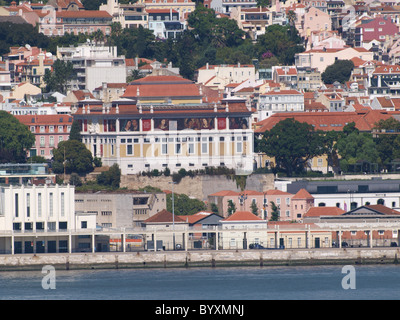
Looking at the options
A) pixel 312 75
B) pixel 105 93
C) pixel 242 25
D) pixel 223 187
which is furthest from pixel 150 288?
pixel 242 25

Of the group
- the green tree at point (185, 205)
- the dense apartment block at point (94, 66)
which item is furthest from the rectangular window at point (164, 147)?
the dense apartment block at point (94, 66)

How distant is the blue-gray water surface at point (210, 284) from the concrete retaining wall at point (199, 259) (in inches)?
44.7

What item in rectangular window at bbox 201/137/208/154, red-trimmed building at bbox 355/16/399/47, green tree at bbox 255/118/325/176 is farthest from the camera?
red-trimmed building at bbox 355/16/399/47

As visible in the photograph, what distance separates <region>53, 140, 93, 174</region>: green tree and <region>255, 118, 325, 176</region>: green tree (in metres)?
11.3

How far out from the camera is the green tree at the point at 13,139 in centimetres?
11256

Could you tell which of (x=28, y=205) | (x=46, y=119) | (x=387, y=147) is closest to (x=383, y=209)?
(x=387, y=147)

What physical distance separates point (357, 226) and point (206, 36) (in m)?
59.4

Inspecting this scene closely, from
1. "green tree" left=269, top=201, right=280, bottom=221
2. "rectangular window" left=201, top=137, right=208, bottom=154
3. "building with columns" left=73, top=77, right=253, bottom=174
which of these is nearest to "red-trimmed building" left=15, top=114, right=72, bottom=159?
"building with columns" left=73, top=77, right=253, bottom=174

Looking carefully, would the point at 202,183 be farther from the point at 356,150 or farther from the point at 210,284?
the point at 210,284

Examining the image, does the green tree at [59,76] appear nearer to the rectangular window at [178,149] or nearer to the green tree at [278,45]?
the green tree at [278,45]

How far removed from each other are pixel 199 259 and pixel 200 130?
1144 inches

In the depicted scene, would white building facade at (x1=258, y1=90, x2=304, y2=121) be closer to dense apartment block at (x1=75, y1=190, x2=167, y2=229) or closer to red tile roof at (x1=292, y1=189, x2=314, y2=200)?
red tile roof at (x1=292, y1=189, x2=314, y2=200)

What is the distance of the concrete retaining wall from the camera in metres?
85.1
